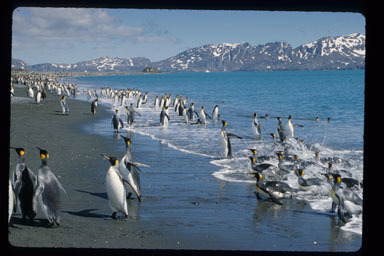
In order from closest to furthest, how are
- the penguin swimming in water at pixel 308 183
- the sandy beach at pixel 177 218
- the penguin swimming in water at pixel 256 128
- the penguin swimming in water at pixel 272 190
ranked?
the sandy beach at pixel 177 218
the penguin swimming in water at pixel 272 190
the penguin swimming in water at pixel 308 183
the penguin swimming in water at pixel 256 128

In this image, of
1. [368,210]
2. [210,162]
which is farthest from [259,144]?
[368,210]

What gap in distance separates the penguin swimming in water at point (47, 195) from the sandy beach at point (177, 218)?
14cm

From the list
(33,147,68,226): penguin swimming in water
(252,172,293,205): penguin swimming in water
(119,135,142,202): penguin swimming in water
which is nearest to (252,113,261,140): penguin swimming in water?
(252,172,293,205): penguin swimming in water

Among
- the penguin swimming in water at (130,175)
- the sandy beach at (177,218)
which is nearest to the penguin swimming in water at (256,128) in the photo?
the sandy beach at (177,218)

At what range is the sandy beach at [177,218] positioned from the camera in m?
4.40

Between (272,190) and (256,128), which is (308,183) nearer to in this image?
(272,190)

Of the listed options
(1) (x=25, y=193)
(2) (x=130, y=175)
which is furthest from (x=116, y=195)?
(1) (x=25, y=193)

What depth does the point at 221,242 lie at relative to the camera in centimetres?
444

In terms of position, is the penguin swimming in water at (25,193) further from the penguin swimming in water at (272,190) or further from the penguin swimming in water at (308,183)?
the penguin swimming in water at (308,183)

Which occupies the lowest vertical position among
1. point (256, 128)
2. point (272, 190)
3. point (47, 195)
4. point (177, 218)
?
point (177, 218)

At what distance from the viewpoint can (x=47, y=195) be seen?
4.69 m

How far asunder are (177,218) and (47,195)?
5.09 feet

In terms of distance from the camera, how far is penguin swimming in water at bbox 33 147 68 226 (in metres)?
4.66

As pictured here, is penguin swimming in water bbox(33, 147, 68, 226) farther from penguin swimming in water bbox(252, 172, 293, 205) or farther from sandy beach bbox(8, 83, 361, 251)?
penguin swimming in water bbox(252, 172, 293, 205)
